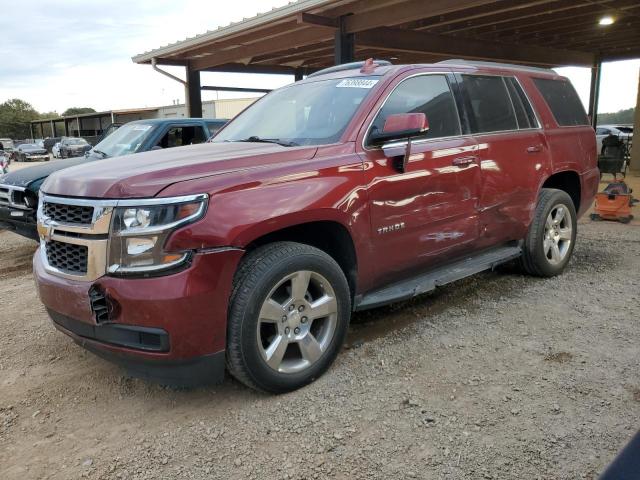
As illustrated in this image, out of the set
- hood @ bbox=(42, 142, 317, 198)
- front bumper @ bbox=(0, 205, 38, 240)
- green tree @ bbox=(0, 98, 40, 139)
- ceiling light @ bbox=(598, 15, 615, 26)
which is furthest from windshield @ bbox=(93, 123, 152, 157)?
green tree @ bbox=(0, 98, 40, 139)

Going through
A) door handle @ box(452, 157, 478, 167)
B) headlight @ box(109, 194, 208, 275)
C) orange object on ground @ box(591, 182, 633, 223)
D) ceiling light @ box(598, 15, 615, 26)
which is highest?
ceiling light @ box(598, 15, 615, 26)

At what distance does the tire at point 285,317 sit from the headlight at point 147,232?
0.42 metres

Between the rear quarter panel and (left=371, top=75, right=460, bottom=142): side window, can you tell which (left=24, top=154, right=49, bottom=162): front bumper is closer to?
the rear quarter panel

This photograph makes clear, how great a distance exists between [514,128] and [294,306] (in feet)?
9.04

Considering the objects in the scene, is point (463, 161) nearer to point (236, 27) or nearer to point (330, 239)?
point (330, 239)

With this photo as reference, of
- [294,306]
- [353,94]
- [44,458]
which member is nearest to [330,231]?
[294,306]

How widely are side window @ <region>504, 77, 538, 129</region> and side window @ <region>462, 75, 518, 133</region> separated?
0.23 feet

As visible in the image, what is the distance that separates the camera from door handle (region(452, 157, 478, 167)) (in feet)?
12.8

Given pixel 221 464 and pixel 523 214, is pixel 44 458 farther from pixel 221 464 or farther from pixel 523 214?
pixel 523 214

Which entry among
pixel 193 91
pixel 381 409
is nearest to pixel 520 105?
pixel 381 409

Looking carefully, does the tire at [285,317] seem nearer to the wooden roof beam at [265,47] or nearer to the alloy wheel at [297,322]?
the alloy wheel at [297,322]

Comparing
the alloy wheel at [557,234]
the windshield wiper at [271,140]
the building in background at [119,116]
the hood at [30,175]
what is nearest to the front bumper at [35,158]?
the building in background at [119,116]

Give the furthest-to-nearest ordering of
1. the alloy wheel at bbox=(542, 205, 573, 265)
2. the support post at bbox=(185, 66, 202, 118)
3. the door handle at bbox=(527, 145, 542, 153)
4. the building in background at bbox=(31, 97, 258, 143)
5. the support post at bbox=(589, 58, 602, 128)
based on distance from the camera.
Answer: the building in background at bbox=(31, 97, 258, 143), the support post at bbox=(589, 58, 602, 128), the support post at bbox=(185, 66, 202, 118), the alloy wheel at bbox=(542, 205, 573, 265), the door handle at bbox=(527, 145, 542, 153)

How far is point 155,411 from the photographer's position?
3.01 meters
